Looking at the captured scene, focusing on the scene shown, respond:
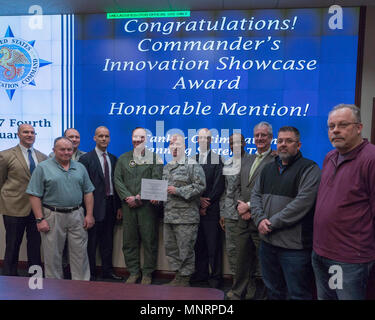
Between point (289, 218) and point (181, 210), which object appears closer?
point (289, 218)

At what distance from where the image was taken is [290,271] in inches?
80.6

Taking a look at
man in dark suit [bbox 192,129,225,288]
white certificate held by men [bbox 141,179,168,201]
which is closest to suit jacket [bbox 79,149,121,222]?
white certificate held by men [bbox 141,179,168,201]

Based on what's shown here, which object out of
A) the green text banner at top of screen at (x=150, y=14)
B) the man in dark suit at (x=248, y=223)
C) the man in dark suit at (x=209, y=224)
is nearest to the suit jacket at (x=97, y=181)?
the man in dark suit at (x=209, y=224)

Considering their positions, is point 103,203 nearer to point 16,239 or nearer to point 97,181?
point 97,181

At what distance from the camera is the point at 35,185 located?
8.54 feet

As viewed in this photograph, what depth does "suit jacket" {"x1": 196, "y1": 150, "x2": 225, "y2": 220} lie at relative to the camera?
2992mm

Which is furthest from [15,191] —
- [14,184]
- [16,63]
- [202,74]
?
[202,74]

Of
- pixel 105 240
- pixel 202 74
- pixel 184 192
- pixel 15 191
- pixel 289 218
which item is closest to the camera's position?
pixel 289 218

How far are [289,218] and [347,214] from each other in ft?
1.31

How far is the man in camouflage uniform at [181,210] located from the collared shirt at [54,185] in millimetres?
817

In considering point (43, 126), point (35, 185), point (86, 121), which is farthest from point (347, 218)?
point (43, 126)

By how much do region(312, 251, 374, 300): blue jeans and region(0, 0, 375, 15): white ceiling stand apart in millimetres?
2893

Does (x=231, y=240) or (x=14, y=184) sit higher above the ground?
(x=14, y=184)

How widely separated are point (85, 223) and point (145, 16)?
2.51m
